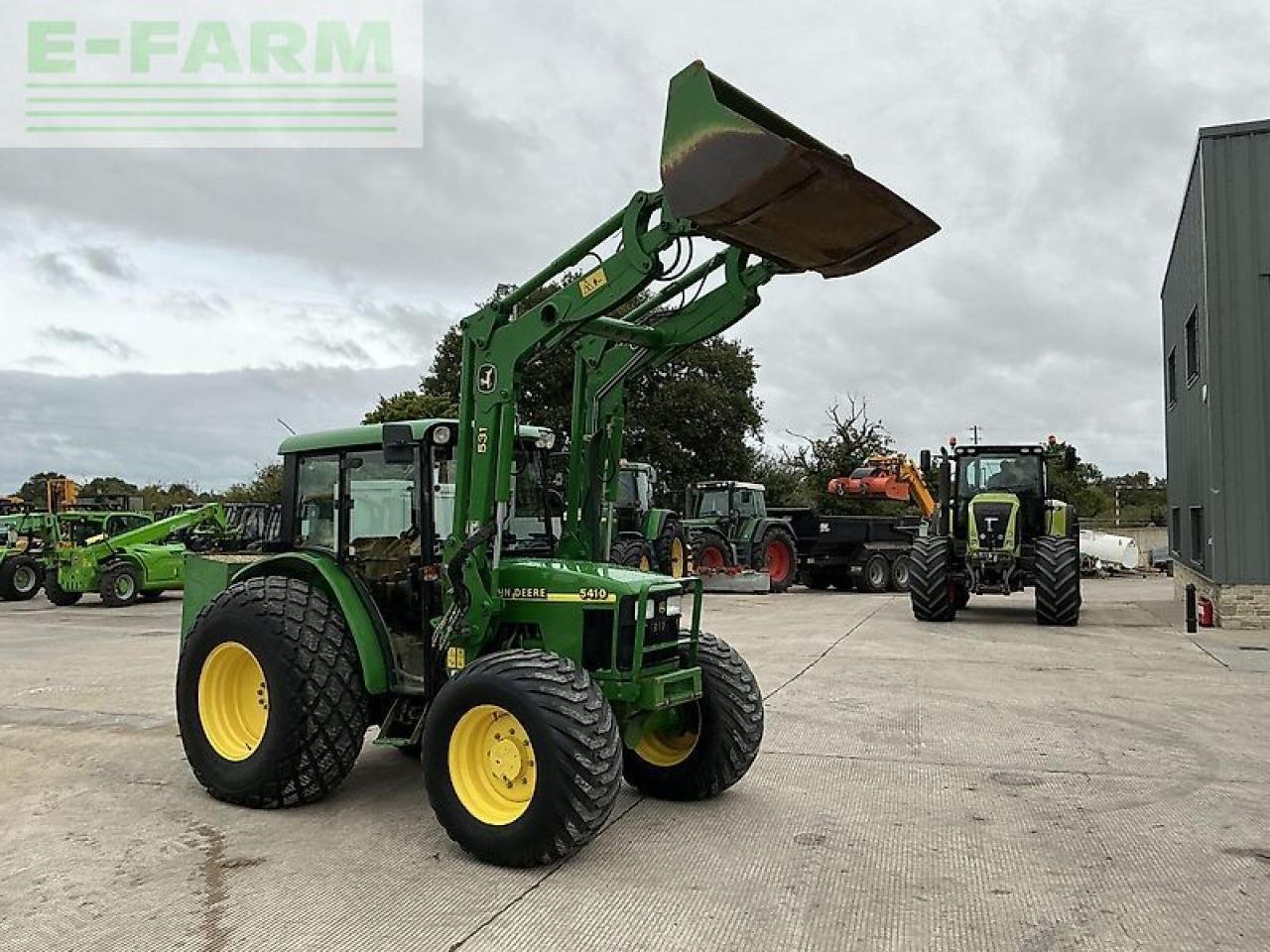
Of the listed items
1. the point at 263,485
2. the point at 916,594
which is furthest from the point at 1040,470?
the point at 263,485

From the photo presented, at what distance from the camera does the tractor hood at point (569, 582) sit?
544 cm

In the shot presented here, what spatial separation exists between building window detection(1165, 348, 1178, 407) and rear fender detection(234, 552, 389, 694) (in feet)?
60.8

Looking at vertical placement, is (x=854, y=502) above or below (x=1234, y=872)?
above

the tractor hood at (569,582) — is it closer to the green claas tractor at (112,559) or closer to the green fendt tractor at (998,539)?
the green fendt tractor at (998,539)

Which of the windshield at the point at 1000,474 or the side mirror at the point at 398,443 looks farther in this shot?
the windshield at the point at 1000,474

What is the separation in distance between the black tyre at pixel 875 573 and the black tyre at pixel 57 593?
16080 mm

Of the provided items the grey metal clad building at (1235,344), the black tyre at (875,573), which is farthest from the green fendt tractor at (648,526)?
the grey metal clad building at (1235,344)

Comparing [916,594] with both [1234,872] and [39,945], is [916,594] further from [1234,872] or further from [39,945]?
[39,945]

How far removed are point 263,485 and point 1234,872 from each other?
39938 millimetres

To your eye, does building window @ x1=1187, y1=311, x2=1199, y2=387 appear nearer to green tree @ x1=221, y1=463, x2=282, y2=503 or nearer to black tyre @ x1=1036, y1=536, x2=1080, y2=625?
black tyre @ x1=1036, y1=536, x2=1080, y2=625

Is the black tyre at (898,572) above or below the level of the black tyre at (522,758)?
above

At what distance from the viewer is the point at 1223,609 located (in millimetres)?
15070

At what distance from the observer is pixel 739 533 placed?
2416 cm

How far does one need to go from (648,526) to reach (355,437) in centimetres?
1497
